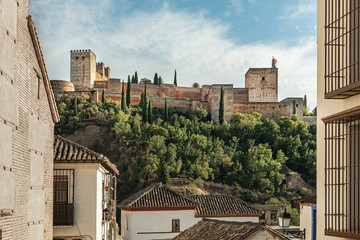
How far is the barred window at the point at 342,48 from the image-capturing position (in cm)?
648

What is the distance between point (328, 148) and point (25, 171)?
271 inches

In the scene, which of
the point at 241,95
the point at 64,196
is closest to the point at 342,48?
the point at 64,196

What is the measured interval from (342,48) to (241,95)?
67.5 meters

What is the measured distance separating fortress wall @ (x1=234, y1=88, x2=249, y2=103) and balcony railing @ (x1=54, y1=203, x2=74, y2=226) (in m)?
59.8

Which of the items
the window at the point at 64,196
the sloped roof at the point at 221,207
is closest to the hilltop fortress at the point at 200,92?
the sloped roof at the point at 221,207

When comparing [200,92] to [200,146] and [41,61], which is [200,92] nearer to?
[200,146]

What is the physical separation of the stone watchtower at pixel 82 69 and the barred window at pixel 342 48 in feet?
209

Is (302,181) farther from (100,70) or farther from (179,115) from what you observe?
(100,70)

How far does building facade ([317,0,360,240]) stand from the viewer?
6.48m

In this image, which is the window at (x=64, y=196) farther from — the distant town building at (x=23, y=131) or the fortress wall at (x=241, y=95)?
the fortress wall at (x=241, y=95)

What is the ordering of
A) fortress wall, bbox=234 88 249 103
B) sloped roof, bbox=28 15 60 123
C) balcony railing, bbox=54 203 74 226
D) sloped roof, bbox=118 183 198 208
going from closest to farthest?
sloped roof, bbox=28 15 60 123 < balcony railing, bbox=54 203 74 226 < sloped roof, bbox=118 183 198 208 < fortress wall, bbox=234 88 249 103

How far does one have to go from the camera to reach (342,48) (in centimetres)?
685

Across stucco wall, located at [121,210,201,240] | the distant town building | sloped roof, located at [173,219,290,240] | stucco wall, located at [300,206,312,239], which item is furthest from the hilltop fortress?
stucco wall, located at [300,206,312,239]

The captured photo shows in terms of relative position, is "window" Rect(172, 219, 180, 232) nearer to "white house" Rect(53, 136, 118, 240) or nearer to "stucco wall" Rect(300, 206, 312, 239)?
"white house" Rect(53, 136, 118, 240)
